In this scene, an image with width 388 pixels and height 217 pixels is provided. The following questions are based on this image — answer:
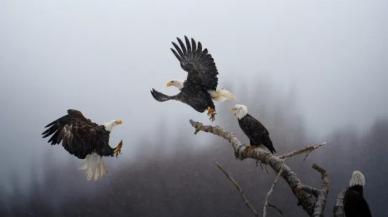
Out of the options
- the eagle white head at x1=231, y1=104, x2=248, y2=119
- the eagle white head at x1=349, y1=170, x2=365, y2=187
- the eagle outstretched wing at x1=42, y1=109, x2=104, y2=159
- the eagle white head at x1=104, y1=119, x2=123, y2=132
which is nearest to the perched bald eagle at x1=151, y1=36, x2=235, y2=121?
the eagle white head at x1=231, y1=104, x2=248, y2=119

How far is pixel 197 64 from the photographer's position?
8.93 ft

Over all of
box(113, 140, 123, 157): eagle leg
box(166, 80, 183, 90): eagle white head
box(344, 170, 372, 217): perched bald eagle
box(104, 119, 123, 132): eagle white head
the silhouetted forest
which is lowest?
box(344, 170, 372, 217): perched bald eagle

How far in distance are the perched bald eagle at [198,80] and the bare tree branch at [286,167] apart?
12cm

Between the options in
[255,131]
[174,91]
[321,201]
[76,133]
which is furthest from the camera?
[174,91]

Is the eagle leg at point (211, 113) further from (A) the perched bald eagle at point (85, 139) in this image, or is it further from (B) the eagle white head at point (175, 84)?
(A) the perched bald eagle at point (85, 139)

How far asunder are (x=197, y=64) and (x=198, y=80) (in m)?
0.09

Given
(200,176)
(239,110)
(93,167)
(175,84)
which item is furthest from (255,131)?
(93,167)

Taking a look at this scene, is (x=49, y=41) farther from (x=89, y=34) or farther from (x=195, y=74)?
(x=195, y=74)

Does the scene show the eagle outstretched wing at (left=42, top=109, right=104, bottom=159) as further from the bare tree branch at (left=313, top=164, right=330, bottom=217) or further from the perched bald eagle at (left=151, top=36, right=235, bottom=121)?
the bare tree branch at (left=313, top=164, right=330, bottom=217)

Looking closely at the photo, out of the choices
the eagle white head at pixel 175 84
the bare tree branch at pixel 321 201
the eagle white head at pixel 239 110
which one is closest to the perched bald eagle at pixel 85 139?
the eagle white head at pixel 175 84

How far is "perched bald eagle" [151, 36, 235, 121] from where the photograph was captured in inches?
107

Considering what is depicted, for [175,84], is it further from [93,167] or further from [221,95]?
[93,167]

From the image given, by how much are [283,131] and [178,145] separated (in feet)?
1.85

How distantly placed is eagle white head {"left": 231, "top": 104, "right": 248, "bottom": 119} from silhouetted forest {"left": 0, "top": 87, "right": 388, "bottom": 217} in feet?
0.36
